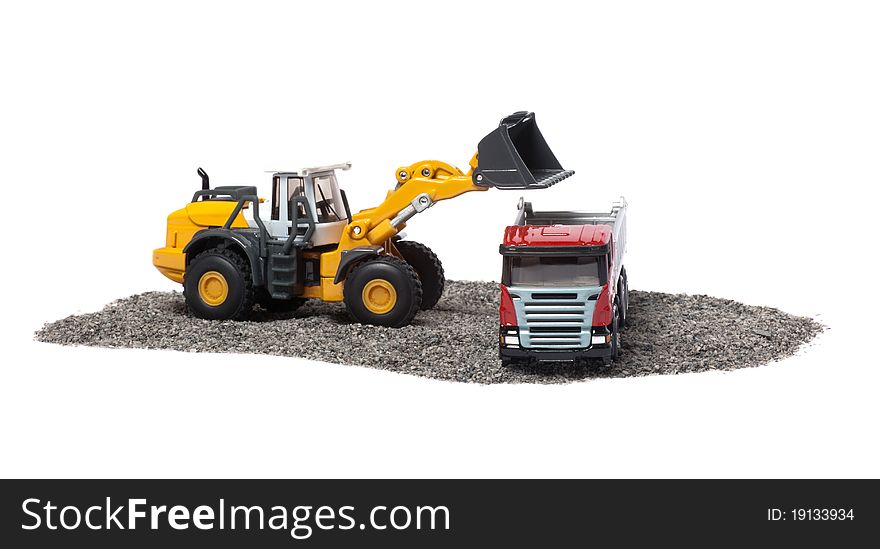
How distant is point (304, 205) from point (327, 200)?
1.53 ft

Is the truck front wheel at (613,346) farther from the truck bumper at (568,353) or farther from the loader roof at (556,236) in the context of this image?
the loader roof at (556,236)

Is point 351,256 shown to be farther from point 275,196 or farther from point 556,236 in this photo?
point 556,236

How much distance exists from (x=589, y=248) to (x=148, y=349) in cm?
543

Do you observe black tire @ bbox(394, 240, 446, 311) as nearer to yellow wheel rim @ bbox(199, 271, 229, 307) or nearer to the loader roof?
yellow wheel rim @ bbox(199, 271, 229, 307)

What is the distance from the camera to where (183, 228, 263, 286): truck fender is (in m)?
19.0

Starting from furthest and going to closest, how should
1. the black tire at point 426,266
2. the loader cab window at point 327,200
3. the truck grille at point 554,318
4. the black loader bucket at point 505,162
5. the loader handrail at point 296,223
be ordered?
the black tire at point 426,266 → the loader cab window at point 327,200 → the loader handrail at point 296,223 → the black loader bucket at point 505,162 → the truck grille at point 554,318

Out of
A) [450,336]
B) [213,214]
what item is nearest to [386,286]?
[450,336]

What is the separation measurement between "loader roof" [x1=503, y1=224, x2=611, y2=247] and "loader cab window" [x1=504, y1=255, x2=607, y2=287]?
0.16 meters

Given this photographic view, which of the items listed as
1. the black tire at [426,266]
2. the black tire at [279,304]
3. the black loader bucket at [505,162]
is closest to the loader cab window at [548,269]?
the black loader bucket at [505,162]

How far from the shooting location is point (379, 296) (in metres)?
18.6

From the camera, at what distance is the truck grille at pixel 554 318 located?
16.2 metres

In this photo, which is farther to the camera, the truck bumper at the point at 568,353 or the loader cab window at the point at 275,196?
the loader cab window at the point at 275,196

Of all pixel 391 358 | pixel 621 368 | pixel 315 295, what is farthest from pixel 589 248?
pixel 315 295

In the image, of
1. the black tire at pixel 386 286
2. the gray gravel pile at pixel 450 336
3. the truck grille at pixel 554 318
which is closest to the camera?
the truck grille at pixel 554 318
